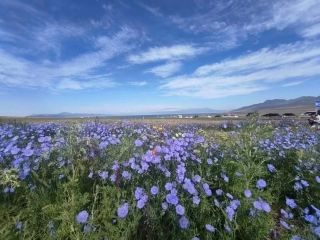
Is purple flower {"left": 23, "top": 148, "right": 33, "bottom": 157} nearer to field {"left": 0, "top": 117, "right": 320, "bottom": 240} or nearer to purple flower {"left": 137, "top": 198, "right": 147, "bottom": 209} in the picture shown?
field {"left": 0, "top": 117, "right": 320, "bottom": 240}

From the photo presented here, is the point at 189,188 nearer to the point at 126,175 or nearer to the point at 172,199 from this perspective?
the point at 172,199

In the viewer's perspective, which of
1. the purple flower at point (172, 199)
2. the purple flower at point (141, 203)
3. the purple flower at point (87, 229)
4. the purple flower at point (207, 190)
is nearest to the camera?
the purple flower at point (87, 229)

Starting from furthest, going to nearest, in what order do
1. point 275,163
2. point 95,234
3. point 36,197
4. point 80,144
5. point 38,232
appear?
point 275,163 < point 80,144 < point 36,197 < point 38,232 < point 95,234

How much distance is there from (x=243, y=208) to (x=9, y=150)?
142 inches

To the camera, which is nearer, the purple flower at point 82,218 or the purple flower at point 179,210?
the purple flower at point 82,218

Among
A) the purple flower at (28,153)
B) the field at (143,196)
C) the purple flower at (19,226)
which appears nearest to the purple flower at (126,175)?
the field at (143,196)

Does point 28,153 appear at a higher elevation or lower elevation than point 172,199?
higher

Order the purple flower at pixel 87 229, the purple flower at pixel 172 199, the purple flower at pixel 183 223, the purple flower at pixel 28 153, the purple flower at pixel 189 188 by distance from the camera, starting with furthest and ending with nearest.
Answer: the purple flower at pixel 28 153 → the purple flower at pixel 189 188 → the purple flower at pixel 172 199 → the purple flower at pixel 183 223 → the purple flower at pixel 87 229

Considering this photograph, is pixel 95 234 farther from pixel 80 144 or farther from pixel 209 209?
pixel 80 144

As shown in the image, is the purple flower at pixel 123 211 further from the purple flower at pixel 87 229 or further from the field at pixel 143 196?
the purple flower at pixel 87 229

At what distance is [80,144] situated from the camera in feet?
16.2

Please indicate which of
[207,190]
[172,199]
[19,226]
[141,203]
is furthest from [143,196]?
[19,226]

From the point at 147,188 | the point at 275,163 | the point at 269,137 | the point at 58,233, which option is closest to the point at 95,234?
the point at 58,233

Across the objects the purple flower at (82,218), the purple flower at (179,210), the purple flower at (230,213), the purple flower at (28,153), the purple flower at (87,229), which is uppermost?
the purple flower at (28,153)
